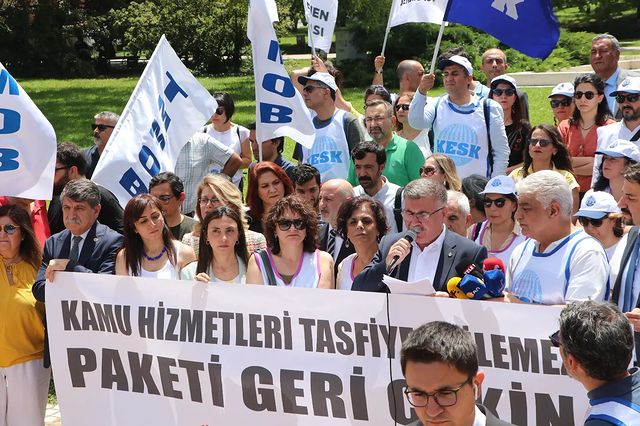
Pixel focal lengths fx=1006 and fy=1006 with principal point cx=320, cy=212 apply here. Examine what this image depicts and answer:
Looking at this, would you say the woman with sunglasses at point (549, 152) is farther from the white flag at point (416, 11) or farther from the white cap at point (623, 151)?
the white flag at point (416, 11)

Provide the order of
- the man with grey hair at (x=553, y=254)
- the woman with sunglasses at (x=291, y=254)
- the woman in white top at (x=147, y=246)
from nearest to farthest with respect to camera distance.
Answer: the man with grey hair at (x=553, y=254) → the woman with sunglasses at (x=291, y=254) → the woman in white top at (x=147, y=246)

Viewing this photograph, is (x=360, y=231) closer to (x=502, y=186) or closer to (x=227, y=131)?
(x=502, y=186)

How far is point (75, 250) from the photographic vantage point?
6.74 m

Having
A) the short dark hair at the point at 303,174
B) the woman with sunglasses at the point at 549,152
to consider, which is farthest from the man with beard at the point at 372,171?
the woman with sunglasses at the point at 549,152

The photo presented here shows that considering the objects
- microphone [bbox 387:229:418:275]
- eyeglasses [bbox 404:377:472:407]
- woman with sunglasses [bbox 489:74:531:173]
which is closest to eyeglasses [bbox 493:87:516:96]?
woman with sunglasses [bbox 489:74:531:173]

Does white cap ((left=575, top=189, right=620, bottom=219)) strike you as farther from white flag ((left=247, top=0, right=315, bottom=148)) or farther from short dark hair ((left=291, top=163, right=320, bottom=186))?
white flag ((left=247, top=0, right=315, bottom=148))

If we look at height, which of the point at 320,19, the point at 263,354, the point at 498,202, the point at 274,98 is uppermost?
the point at 320,19

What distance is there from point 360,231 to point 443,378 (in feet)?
8.94

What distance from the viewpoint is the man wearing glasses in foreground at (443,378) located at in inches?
148

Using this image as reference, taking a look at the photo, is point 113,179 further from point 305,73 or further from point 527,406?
point 305,73

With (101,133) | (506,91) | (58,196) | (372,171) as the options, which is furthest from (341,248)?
(101,133)

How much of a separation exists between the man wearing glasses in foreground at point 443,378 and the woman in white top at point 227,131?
6744 mm

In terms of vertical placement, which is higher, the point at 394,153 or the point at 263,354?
the point at 394,153

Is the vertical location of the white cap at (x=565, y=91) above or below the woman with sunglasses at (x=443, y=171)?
above
